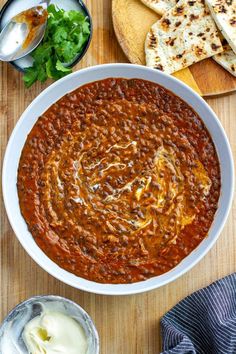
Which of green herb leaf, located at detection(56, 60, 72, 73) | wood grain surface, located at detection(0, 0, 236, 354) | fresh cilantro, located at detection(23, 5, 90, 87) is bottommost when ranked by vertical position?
wood grain surface, located at detection(0, 0, 236, 354)

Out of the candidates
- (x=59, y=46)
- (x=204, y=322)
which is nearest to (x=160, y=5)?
(x=59, y=46)

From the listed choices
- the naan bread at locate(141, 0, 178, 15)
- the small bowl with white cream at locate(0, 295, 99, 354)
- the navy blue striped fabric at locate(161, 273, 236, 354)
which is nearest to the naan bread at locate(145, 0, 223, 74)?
the naan bread at locate(141, 0, 178, 15)

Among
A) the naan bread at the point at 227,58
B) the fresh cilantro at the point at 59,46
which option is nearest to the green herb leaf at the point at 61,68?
the fresh cilantro at the point at 59,46

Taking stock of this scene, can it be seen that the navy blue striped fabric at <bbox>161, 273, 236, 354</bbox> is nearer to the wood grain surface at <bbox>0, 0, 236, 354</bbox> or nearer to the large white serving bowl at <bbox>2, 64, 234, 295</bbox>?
the wood grain surface at <bbox>0, 0, 236, 354</bbox>

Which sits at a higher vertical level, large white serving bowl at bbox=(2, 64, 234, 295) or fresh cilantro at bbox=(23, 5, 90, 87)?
fresh cilantro at bbox=(23, 5, 90, 87)

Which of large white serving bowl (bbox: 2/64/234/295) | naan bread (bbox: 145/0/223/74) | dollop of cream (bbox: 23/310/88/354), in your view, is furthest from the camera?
naan bread (bbox: 145/0/223/74)

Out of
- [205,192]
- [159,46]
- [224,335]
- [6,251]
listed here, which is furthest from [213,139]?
[6,251]
